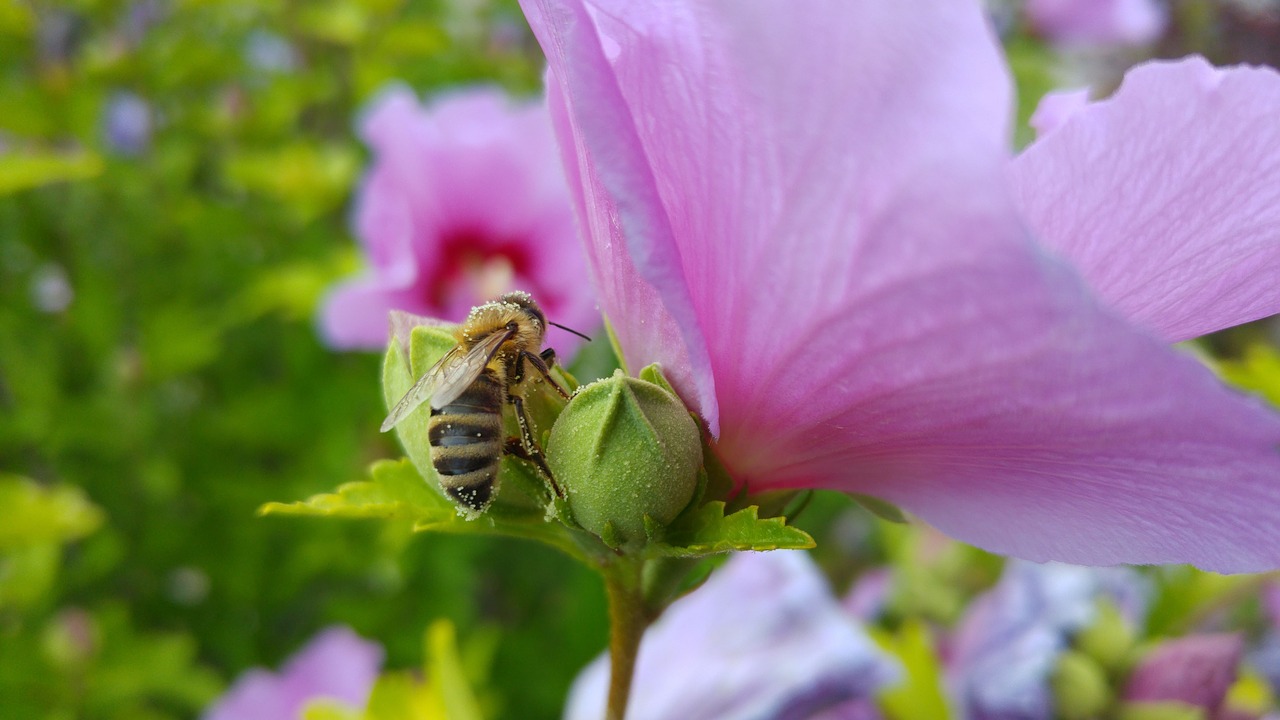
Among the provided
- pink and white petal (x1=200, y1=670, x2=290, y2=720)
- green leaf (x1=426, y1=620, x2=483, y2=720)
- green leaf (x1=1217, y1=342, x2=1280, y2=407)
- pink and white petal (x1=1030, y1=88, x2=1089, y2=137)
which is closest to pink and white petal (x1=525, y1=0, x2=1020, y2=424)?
pink and white petal (x1=1030, y1=88, x2=1089, y2=137)

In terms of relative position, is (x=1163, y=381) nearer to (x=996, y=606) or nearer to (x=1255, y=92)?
(x=1255, y=92)

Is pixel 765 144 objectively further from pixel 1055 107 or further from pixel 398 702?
pixel 398 702

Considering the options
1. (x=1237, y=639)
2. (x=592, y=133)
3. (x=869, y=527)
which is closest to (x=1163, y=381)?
(x=592, y=133)

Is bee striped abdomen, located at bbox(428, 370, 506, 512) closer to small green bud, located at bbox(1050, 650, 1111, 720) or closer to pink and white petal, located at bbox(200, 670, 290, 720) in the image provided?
small green bud, located at bbox(1050, 650, 1111, 720)

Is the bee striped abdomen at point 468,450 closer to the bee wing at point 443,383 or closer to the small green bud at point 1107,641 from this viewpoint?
the bee wing at point 443,383

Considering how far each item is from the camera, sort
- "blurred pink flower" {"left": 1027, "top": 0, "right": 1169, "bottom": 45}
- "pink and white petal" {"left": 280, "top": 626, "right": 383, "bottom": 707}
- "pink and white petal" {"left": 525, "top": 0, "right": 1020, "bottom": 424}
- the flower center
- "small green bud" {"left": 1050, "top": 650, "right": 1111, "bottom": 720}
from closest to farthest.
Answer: "pink and white petal" {"left": 525, "top": 0, "right": 1020, "bottom": 424}
"small green bud" {"left": 1050, "top": 650, "right": 1111, "bottom": 720}
"pink and white petal" {"left": 280, "top": 626, "right": 383, "bottom": 707}
the flower center
"blurred pink flower" {"left": 1027, "top": 0, "right": 1169, "bottom": 45}

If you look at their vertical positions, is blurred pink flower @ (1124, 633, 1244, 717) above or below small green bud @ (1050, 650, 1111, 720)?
above
